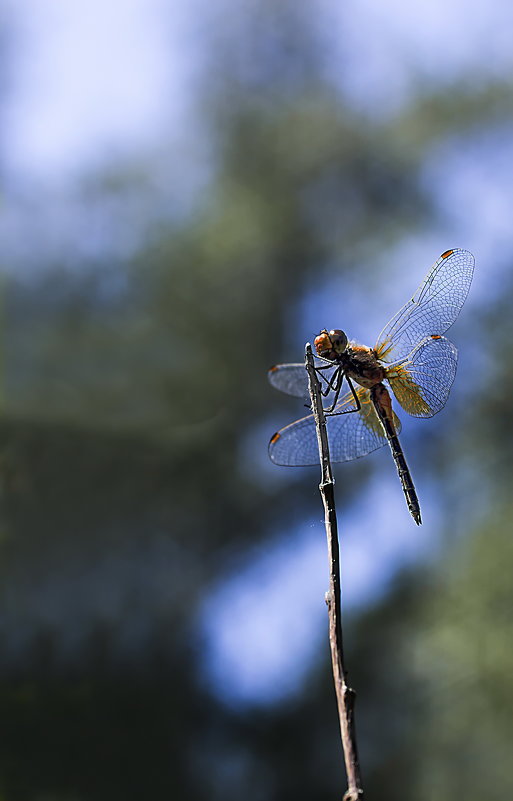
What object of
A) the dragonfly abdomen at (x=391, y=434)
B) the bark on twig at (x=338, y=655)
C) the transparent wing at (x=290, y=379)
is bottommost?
the bark on twig at (x=338, y=655)

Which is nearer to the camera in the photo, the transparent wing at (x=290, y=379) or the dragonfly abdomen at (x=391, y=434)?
the dragonfly abdomen at (x=391, y=434)

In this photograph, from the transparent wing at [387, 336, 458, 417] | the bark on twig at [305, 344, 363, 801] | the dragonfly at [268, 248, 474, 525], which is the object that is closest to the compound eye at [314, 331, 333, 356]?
the dragonfly at [268, 248, 474, 525]

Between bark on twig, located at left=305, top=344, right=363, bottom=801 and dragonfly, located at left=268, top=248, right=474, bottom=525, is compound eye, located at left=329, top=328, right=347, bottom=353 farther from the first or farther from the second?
bark on twig, located at left=305, top=344, right=363, bottom=801

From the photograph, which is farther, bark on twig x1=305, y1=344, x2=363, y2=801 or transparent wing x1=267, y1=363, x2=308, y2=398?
transparent wing x1=267, y1=363, x2=308, y2=398

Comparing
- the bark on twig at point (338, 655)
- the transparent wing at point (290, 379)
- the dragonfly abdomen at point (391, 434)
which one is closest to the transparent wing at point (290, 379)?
the transparent wing at point (290, 379)

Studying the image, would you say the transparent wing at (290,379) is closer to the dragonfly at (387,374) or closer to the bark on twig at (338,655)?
the dragonfly at (387,374)

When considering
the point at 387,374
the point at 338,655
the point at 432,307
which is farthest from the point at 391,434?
the point at 338,655
